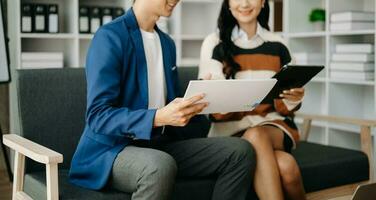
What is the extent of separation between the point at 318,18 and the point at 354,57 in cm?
54

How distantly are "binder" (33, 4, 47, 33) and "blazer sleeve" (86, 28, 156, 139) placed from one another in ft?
6.37

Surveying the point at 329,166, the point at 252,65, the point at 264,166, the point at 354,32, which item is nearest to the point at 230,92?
the point at 264,166

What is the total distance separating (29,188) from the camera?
2211 millimetres

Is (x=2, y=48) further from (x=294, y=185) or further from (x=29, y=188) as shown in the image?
(x=294, y=185)

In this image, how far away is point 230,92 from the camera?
6.14 ft

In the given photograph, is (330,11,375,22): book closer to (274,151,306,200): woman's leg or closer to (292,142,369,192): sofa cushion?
(292,142,369,192): sofa cushion

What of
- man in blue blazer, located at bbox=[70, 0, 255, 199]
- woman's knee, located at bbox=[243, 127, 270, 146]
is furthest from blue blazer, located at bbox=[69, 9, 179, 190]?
woman's knee, located at bbox=[243, 127, 270, 146]

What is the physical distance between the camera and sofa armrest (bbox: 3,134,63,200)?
1796 millimetres

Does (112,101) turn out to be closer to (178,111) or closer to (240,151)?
(178,111)

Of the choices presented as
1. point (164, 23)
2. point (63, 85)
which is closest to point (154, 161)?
point (63, 85)

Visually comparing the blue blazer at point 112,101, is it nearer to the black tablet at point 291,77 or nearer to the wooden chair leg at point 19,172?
the wooden chair leg at point 19,172

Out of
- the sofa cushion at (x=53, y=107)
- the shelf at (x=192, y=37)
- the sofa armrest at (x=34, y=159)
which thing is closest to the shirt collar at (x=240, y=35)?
the sofa cushion at (x=53, y=107)

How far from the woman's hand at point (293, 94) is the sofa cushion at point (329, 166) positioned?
314 mm

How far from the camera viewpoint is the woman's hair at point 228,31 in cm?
244
